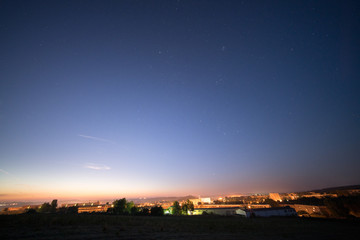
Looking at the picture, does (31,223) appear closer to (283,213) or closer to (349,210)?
(283,213)

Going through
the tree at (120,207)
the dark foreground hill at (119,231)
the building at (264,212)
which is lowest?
the building at (264,212)

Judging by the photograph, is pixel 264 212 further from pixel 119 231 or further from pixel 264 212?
pixel 119 231

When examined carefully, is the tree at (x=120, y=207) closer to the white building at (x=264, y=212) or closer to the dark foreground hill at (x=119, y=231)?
the dark foreground hill at (x=119, y=231)

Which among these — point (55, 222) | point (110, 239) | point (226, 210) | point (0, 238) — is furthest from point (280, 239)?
point (226, 210)

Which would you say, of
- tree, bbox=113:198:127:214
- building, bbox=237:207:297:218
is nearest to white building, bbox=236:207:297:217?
building, bbox=237:207:297:218

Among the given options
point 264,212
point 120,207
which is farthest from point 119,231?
point 264,212

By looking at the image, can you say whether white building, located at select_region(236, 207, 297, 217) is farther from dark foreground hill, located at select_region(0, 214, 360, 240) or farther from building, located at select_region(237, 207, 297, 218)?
dark foreground hill, located at select_region(0, 214, 360, 240)

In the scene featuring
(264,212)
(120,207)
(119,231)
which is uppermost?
(119,231)

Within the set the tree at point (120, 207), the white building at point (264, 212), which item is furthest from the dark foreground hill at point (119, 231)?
the tree at point (120, 207)

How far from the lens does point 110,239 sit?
11.4 meters

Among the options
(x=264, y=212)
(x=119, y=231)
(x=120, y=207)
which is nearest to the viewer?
(x=119, y=231)

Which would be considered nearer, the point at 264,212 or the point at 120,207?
the point at 264,212

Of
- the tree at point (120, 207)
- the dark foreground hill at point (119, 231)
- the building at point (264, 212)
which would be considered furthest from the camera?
the tree at point (120, 207)

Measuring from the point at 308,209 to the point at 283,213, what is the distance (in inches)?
2060
